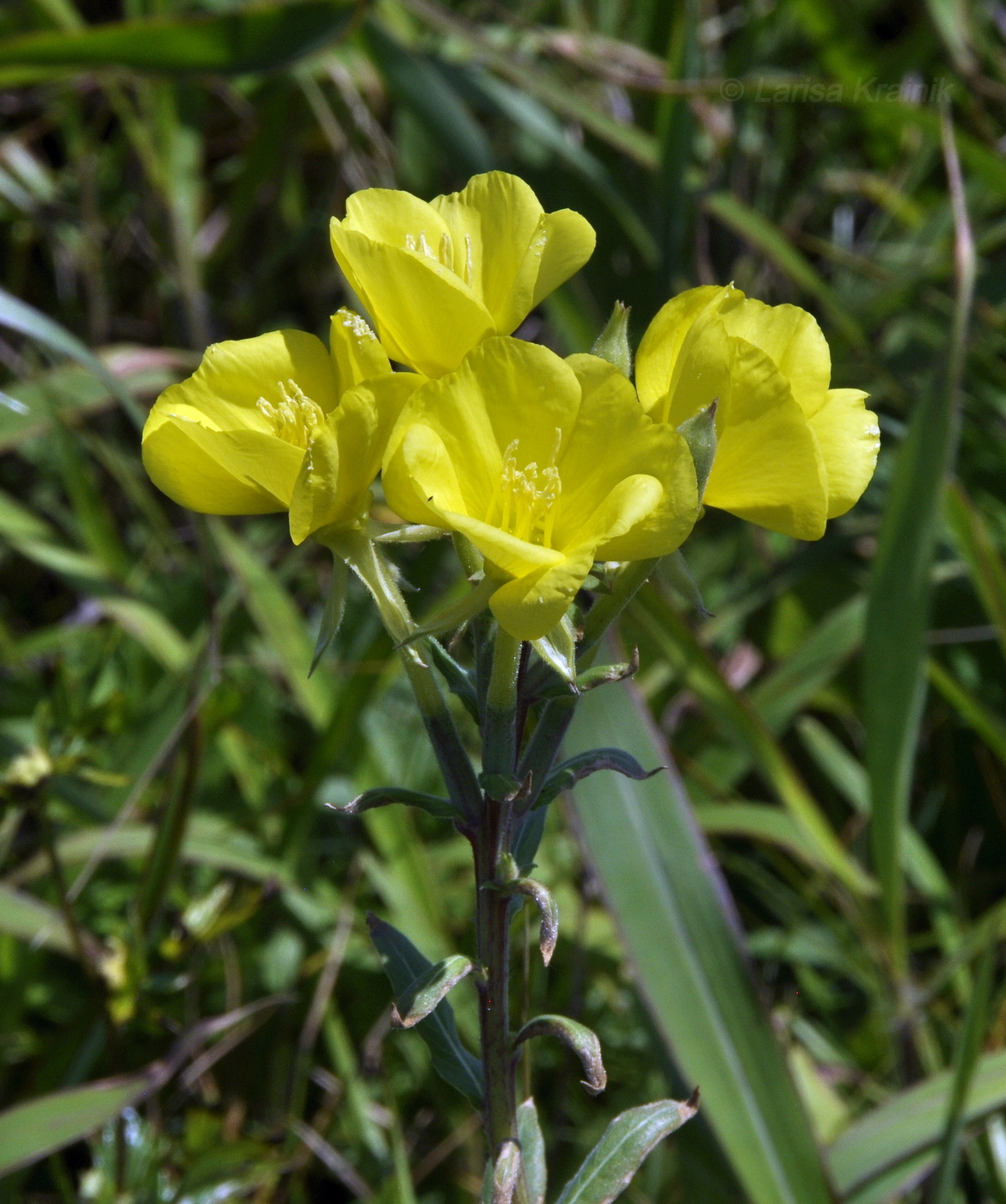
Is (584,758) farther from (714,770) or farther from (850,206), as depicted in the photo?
(850,206)

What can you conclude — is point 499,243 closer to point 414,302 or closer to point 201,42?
point 414,302

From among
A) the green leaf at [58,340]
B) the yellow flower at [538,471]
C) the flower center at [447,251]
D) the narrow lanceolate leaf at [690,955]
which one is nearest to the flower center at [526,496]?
the yellow flower at [538,471]

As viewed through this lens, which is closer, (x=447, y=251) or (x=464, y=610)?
(x=464, y=610)

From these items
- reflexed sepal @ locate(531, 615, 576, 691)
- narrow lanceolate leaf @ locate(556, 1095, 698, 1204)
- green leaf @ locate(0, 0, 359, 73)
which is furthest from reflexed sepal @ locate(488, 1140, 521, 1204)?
green leaf @ locate(0, 0, 359, 73)

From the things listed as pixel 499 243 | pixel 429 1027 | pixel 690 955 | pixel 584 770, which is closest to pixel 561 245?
pixel 499 243

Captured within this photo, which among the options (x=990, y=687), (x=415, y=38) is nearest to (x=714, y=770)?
(x=990, y=687)

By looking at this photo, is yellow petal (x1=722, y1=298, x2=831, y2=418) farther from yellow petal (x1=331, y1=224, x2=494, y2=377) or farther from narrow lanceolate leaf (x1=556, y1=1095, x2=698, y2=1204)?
narrow lanceolate leaf (x1=556, y1=1095, x2=698, y2=1204)
